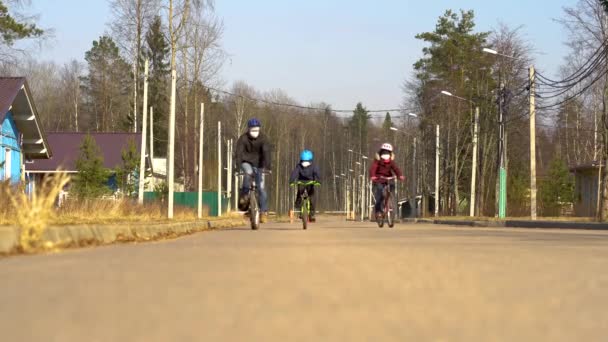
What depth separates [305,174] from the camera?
21.2 meters

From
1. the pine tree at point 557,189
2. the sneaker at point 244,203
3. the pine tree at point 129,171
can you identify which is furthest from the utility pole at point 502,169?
the sneaker at point 244,203

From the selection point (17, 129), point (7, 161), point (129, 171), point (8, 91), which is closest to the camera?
point (8, 91)

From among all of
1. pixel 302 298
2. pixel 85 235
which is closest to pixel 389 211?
pixel 85 235

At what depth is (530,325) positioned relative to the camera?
4.82m

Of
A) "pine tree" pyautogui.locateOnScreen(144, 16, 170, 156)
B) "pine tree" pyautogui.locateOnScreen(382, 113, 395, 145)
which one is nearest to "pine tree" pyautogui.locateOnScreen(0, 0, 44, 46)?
"pine tree" pyautogui.locateOnScreen(144, 16, 170, 156)

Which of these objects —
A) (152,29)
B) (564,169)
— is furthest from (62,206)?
(564,169)

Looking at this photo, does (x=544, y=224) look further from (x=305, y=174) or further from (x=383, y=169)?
(x=305, y=174)

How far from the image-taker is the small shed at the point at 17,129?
34.5 meters

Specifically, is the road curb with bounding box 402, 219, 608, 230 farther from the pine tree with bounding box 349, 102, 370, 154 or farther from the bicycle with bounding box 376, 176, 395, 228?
the pine tree with bounding box 349, 102, 370, 154

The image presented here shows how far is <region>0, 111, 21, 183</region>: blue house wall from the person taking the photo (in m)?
35.8

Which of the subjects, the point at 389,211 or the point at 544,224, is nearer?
the point at 389,211

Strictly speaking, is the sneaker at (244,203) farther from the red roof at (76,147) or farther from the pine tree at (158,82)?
the pine tree at (158,82)

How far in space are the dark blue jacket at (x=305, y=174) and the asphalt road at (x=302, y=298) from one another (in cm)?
1167

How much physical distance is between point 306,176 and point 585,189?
148ft
